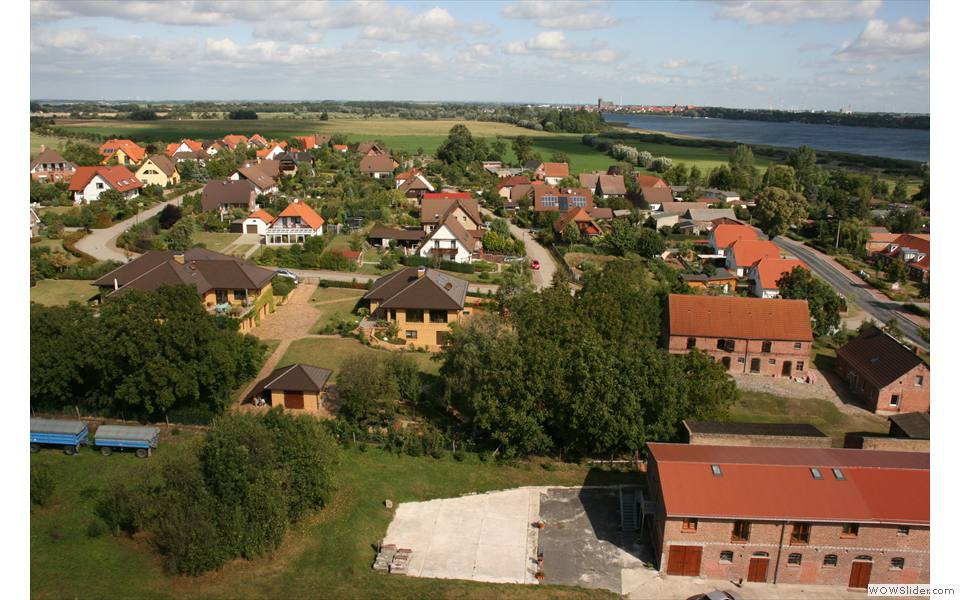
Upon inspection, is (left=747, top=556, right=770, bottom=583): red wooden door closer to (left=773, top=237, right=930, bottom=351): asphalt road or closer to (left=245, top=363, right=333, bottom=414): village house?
(left=245, top=363, right=333, bottom=414): village house

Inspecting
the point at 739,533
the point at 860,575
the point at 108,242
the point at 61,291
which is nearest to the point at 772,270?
the point at 860,575

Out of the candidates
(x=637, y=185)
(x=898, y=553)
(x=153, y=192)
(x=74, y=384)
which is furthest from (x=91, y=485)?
(x=637, y=185)

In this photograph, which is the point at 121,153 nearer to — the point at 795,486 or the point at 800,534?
the point at 795,486

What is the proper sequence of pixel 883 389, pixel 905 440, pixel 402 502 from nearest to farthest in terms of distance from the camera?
1. pixel 402 502
2. pixel 905 440
3. pixel 883 389

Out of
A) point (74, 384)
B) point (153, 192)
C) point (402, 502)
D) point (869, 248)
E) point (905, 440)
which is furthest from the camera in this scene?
point (153, 192)

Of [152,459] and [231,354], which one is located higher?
[231,354]

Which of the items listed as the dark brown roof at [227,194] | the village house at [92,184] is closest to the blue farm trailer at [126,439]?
the dark brown roof at [227,194]

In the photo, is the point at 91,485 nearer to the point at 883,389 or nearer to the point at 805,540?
the point at 805,540

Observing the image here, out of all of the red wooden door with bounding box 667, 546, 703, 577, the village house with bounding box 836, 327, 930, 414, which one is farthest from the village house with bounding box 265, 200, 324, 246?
the red wooden door with bounding box 667, 546, 703, 577
